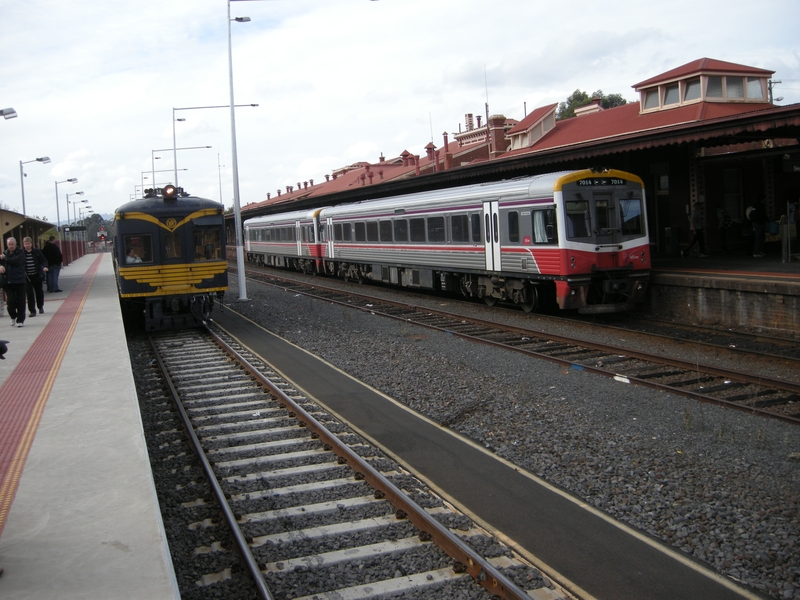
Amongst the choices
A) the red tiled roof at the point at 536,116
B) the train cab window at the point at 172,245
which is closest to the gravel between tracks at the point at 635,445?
the train cab window at the point at 172,245

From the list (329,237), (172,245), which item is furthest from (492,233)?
(329,237)

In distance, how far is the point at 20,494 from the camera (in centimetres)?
525

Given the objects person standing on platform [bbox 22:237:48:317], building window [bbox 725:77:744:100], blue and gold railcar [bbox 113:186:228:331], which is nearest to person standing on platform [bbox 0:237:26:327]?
person standing on platform [bbox 22:237:48:317]

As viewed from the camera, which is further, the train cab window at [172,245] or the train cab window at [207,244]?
the train cab window at [207,244]

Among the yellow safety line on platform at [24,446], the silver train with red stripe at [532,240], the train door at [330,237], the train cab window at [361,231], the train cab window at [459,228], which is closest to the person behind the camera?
the yellow safety line on platform at [24,446]

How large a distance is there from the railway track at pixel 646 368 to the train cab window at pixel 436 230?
337 centimetres

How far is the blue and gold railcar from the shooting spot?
1452 cm

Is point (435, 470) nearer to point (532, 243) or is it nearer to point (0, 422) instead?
point (0, 422)

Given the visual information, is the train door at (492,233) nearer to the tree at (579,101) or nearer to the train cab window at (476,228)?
the train cab window at (476,228)

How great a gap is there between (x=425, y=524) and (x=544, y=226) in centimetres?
1037

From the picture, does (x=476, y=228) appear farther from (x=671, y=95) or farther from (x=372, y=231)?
(x=671, y=95)

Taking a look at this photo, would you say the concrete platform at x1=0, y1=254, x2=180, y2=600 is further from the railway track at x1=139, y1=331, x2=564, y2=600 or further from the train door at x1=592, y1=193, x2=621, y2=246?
the train door at x1=592, y1=193, x2=621, y2=246

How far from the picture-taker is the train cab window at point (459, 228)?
58.0ft

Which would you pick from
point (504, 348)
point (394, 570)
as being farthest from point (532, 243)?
point (394, 570)
